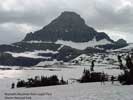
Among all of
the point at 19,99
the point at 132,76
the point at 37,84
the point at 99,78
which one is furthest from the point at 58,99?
the point at 99,78

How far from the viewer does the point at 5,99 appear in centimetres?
8606

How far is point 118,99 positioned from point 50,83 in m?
96.6

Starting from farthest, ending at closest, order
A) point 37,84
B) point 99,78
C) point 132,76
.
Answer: point 99,78, point 37,84, point 132,76

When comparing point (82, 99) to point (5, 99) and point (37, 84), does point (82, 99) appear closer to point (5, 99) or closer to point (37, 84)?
point (5, 99)

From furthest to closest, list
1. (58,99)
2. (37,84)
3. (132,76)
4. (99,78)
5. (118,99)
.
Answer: (99,78) → (37,84) → (132,76) → (58,99) → (118,99)

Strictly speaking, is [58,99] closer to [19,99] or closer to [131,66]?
[19,99]

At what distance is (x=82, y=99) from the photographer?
80.9 meters

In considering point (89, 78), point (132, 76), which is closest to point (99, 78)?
point (89, 78)

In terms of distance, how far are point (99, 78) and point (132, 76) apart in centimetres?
3921

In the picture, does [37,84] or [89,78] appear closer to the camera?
[37,84]

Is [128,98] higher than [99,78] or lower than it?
lower

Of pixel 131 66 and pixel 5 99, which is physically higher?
pixel 131 66

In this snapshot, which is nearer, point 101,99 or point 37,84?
point 101,99

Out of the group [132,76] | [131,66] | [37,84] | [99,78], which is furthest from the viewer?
[99,78]
